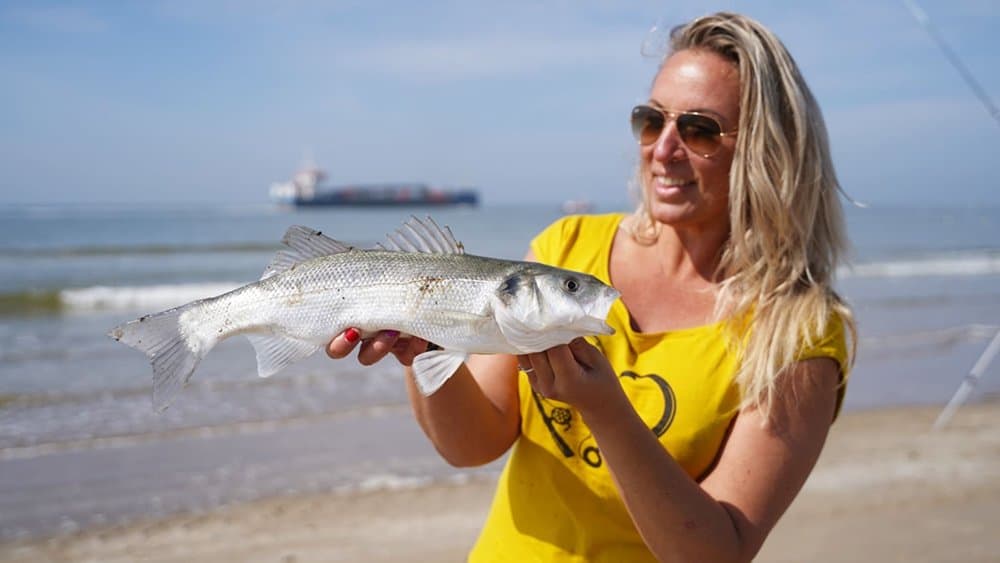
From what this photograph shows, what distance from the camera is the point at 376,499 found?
6797 mm

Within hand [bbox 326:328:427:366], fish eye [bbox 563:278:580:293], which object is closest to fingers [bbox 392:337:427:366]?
hand [bbox 326:328:427:366]

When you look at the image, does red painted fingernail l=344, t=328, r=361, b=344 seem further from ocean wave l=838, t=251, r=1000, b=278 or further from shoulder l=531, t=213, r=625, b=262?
ocean wave l=838, t=251, r=1000, b=278

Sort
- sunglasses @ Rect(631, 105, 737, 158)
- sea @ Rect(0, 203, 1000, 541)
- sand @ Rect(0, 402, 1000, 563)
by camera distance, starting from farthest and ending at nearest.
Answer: sea @ Rect(0, 203, 1000, 541)
sand @ Rect(0, 402, 1000, 563)
sunglasses @ Rect(631, 105, 737, 158)

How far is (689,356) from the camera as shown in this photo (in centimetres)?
246

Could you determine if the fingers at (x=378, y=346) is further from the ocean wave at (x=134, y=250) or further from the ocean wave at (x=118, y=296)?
the ocean wave at (x=134, y=250)

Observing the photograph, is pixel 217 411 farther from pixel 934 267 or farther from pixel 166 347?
pixel 934 267

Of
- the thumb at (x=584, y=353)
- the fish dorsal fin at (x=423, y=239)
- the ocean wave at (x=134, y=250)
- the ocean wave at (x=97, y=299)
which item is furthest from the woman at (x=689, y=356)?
the ocean wave at (x=134, y=250)

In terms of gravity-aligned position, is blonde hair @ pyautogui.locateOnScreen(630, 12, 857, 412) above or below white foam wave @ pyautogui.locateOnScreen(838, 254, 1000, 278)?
above

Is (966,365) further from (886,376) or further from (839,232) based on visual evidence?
(839,232)

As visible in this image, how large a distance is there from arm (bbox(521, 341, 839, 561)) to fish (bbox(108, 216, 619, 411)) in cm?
11

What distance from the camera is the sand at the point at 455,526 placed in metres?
5.87

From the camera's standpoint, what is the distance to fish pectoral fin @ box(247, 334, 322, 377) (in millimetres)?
2383

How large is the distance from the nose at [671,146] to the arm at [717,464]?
2.48 feet

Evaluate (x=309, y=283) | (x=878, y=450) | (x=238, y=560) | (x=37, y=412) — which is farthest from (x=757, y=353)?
(x=37, y=412)
